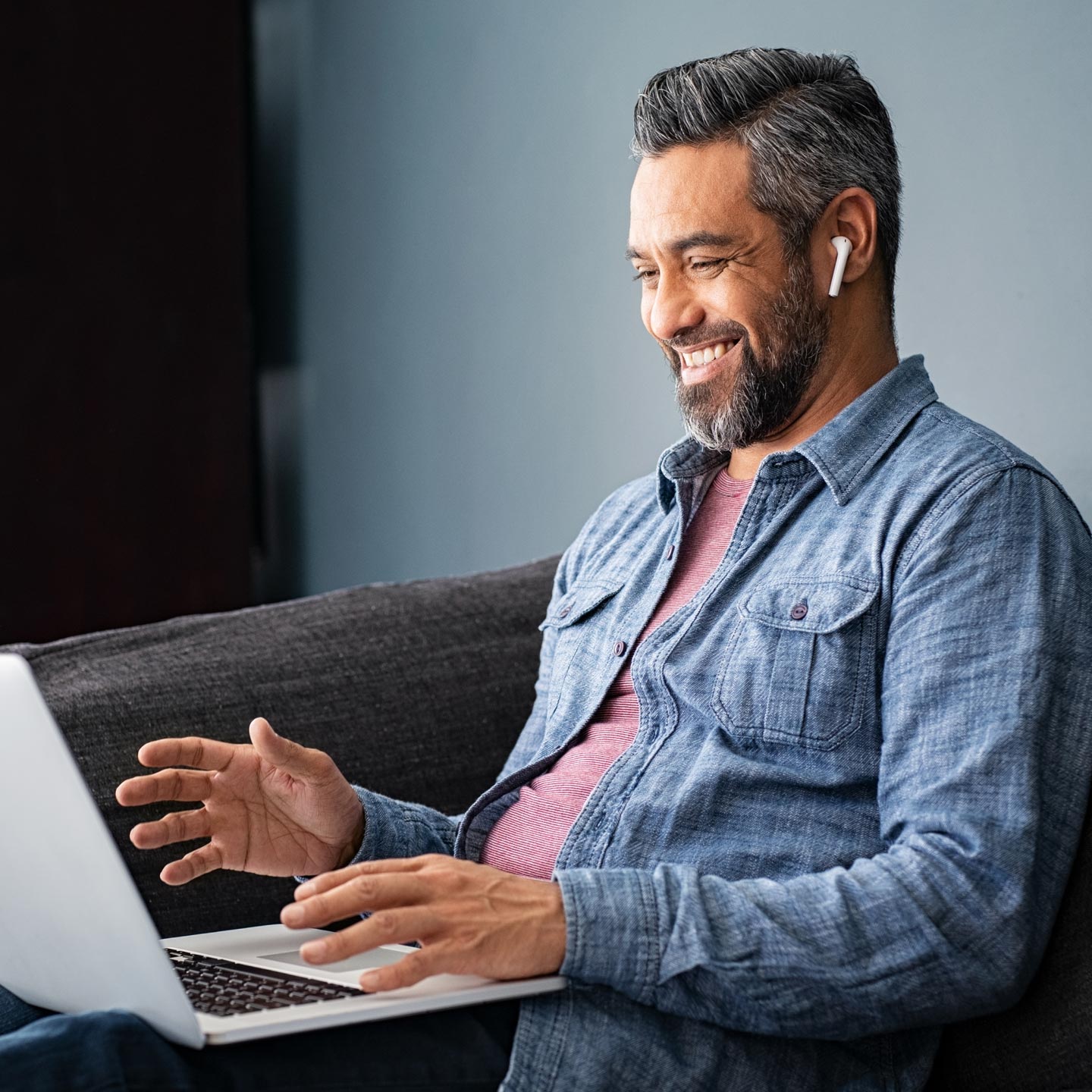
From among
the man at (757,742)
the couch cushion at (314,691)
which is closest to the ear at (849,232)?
the man at (757,742)

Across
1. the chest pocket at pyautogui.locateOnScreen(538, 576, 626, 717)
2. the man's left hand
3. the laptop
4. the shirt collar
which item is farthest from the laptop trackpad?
the shirt collar

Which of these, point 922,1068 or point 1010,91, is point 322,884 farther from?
point 1010,91

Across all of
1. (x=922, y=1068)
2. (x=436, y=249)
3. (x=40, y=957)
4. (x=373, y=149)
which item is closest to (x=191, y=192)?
(x=373, y=149)

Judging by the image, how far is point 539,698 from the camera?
138 centimetres

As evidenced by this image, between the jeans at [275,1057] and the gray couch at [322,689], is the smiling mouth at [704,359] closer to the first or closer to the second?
the gray couch at [322,689]

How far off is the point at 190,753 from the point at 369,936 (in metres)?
0.33

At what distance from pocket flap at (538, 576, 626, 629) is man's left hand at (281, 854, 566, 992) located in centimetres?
42

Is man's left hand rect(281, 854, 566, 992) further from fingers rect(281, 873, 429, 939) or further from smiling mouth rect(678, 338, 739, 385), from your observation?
smiling mouth rect(678, 338, 739, 385)

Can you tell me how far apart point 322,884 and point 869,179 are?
741 mm

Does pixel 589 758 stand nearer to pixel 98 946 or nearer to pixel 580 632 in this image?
pixel 580 632

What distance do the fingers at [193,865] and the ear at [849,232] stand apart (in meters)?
0.69

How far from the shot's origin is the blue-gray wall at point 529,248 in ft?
4.49

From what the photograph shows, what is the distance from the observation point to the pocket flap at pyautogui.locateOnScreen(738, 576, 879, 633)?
1050 mm

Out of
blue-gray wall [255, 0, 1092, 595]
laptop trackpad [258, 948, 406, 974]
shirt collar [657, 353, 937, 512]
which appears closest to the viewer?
laptop trackpad [258, 948, 406, 974]
